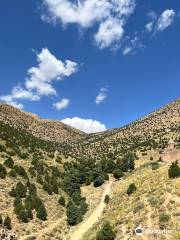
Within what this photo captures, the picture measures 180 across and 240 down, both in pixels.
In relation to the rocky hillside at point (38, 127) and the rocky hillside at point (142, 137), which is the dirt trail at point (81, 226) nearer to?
the rocky hillside at point (142, 137)

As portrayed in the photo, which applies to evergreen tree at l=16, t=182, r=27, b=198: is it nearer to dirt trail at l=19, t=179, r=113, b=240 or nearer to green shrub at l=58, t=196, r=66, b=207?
green shrub at l=58, t=196, r=66, b=207

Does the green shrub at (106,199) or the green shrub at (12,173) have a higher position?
the green shrub at (12,173)

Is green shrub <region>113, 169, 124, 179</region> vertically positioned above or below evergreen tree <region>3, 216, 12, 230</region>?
above

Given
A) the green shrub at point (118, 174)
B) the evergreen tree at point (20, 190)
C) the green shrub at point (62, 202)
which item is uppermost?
the green shrub at point (118, 174)

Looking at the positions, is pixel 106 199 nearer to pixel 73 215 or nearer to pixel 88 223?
pixel 73 215

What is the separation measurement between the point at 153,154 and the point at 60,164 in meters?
23.4

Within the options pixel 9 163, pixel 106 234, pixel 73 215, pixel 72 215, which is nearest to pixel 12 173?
pixel 9 163

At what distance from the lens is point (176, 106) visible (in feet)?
496

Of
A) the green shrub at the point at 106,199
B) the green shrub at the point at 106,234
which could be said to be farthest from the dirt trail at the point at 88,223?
the green shrub at the point at 106,234

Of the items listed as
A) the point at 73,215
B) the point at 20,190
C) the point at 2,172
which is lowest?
the point at 73,215

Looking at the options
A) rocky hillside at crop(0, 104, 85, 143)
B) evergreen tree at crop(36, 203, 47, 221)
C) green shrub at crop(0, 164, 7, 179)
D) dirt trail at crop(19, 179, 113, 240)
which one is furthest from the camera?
rocky hillside at crop(0, 104, 85, 143)

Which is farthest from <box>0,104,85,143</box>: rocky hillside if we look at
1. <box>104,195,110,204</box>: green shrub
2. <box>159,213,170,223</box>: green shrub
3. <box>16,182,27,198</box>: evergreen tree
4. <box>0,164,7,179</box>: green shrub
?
<box>159,213,170,223</box>: green shrub

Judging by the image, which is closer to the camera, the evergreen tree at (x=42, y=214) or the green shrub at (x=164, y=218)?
the green shrub at (x=164, y=218)

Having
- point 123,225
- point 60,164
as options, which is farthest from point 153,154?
point 123,225
